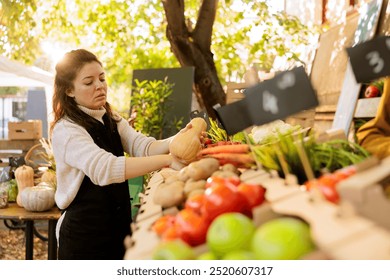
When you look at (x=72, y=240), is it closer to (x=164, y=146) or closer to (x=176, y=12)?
(x=164, y=146)

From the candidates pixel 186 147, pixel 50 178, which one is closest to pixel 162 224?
pixel 186 147

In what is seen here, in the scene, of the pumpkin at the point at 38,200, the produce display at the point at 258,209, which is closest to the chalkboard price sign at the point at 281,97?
the produce display at the point at 258,209

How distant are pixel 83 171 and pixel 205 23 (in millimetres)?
3911

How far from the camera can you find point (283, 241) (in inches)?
40.1

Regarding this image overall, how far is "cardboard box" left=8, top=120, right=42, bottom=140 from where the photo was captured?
741 centimetres

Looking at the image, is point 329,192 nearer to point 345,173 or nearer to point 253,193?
point 345,173

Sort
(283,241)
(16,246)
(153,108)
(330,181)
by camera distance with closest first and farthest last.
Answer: (283,241) → (330,181) → (16,246) → (153,108)

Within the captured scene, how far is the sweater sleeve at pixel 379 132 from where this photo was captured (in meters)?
1.75

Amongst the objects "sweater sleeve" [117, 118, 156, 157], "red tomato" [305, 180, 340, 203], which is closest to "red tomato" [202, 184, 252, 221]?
"red tomato" [305, 180, 340, 203]

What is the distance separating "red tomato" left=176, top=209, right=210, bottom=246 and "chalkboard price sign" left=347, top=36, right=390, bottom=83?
1.84ft

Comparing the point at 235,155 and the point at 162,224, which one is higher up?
the point at 235,155

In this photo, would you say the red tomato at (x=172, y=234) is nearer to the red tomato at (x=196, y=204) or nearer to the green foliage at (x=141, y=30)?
the red tomato at (x=196, y=204)

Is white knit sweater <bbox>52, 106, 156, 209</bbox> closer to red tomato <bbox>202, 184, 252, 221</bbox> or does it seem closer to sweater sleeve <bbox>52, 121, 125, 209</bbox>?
sweater sleeve <bbox>52, 121, 125, 209</bbox>
